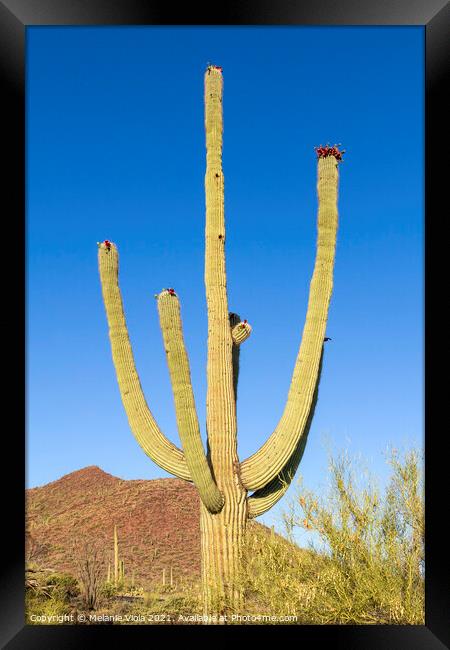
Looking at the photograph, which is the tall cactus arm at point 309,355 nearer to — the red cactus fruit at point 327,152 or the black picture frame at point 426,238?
the red cactus fruit at point 327,152

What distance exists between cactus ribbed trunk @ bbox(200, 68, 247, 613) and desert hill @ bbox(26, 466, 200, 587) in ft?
18.2

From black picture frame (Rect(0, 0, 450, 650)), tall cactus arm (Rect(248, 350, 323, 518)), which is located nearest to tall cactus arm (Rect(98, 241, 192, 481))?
tall cactus arm (Rect(248, 350, 323, 518))

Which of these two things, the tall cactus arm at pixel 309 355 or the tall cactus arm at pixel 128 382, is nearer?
the tall cactus arm at pixel 309 355

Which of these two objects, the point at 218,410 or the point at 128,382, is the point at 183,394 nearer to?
the point at 218,410

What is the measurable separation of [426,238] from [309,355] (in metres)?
3.43

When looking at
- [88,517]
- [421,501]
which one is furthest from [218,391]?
[88,517]

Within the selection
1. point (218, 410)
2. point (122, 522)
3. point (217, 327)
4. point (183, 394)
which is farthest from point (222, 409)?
point (122, 522)

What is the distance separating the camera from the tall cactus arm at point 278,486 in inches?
406

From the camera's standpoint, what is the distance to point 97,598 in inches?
498

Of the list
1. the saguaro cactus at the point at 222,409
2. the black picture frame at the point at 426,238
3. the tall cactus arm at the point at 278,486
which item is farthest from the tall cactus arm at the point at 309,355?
the black picture frame at the point at 426,238

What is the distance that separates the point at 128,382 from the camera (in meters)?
10.3

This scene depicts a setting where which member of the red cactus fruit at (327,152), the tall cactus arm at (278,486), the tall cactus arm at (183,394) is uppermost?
the red cactus fruit at (327,152)

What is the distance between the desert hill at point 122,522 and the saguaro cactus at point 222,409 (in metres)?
5.55

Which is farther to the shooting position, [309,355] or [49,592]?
[49,592]
